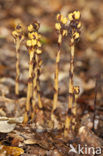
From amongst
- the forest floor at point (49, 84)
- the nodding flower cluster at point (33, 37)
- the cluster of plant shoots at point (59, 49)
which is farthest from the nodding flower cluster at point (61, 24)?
the forest floor at point (49, 84)

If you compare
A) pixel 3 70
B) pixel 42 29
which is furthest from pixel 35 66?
pixel 42 29

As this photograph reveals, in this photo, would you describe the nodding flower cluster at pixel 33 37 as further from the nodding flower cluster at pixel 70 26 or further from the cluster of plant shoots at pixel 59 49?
the nodding flower cluster at pixel 70 26

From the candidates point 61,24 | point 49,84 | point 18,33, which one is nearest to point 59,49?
point 61,24

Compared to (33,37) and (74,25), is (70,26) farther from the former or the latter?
(33,37)

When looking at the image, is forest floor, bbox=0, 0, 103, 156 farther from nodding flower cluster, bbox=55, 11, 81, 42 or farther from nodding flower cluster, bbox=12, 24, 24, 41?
nodding flower cluster, bbox=55, 11, 81, 42

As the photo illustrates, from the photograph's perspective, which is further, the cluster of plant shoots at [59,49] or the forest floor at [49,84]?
the forest floor at [49,84]

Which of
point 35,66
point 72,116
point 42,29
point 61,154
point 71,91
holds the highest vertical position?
point 42,29

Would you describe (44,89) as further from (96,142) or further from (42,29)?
(42,29)

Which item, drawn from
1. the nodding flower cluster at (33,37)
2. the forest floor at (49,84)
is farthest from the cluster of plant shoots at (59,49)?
the forest floor at (49,84)

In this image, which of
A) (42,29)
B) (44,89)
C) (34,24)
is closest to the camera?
(34,24)
